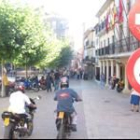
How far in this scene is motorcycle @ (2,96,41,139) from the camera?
817cm

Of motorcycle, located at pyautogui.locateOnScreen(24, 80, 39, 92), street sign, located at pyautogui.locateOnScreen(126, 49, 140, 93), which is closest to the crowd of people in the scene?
motorcycle, located at pyautogui.locateOnScreen(24, 80, 39, 92)

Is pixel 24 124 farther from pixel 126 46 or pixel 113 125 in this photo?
pixel 126 46

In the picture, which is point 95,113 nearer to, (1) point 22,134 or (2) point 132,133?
(2) point 132,133

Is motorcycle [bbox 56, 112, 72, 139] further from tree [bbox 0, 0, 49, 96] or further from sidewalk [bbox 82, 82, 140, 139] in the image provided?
tree [bbox 0, 0, 49, 96]

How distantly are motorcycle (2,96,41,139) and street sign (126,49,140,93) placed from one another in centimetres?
535

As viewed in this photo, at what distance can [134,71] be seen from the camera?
320cm

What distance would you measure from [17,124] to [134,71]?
586 cm

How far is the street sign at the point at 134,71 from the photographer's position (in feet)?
10.3

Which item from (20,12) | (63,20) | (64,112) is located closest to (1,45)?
(20,12)

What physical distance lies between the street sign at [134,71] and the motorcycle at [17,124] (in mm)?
5348

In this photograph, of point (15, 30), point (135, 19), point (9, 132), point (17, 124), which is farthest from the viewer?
point (15, 30)

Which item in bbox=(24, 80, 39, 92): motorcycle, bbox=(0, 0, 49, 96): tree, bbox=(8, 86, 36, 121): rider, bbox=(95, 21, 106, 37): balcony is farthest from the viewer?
bbox=(95, 21, 106, 37): balcony

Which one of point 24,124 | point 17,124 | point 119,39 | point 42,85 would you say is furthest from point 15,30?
point 17,124

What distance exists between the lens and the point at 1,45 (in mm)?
24016
